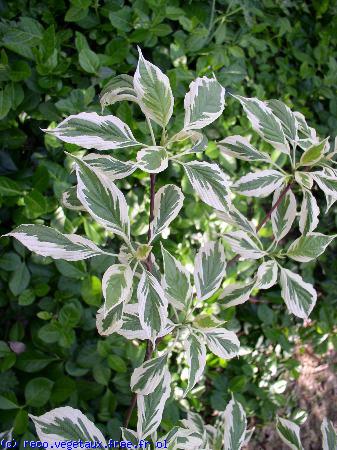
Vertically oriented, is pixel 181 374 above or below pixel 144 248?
below

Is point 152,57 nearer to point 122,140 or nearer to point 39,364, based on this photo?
point 122,140

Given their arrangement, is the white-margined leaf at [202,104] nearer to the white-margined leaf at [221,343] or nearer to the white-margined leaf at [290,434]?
the white-margined leaf at [221,343]

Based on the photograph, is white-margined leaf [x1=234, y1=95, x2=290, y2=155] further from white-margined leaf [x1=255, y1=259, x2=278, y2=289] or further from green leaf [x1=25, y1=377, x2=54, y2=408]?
green leaf [x1=25, y1=377, x2=54, y2=408]

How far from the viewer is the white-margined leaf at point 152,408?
89 cm

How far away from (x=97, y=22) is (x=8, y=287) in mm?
800

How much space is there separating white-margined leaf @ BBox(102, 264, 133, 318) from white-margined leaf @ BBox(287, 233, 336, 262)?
387mm

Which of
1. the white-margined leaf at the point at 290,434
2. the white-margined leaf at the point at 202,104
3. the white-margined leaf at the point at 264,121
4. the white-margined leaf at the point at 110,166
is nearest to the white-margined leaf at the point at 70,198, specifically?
the white-margined leaf at the point at 110,166

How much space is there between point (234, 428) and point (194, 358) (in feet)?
1.19

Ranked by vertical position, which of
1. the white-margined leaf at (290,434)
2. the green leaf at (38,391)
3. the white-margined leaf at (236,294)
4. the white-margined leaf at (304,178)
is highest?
the white-margined leaf at (304,178)

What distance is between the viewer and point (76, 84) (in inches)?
52.7

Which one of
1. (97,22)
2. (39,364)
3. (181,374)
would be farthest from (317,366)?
(97,22)

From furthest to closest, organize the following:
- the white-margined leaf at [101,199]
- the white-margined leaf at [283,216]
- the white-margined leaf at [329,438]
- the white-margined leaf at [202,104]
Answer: the white-margined leaf at [329,438], the white-margined leaf at [283,216], the white-margined leaf at [202,104], the white-margined leaf at [101,199]

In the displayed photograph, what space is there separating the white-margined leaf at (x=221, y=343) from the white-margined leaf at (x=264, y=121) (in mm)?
379

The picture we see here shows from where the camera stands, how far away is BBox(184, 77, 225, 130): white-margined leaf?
2.55ft
